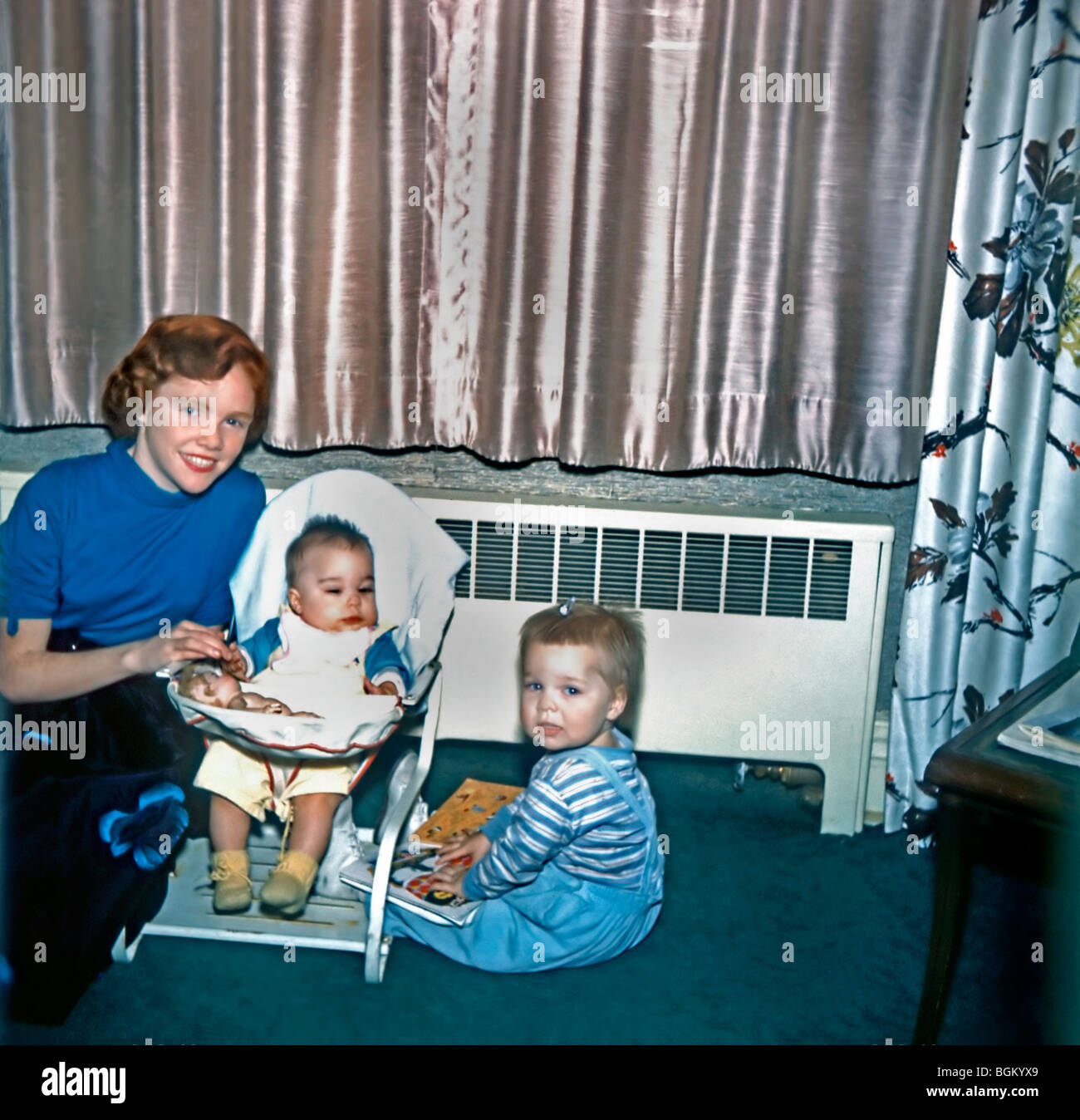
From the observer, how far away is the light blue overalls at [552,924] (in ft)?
6.38

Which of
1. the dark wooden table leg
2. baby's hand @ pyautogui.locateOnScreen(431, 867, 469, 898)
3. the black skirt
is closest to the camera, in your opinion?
the dark wooden table leg

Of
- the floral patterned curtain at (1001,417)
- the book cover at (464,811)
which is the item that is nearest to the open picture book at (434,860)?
the book cover at (464,811)

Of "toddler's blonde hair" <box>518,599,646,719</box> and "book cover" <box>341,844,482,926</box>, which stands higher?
"toddler's blonde hair" <box>518,599,646,719</box>

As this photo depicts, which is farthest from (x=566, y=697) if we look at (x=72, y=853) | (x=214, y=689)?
(x=72, y=853)

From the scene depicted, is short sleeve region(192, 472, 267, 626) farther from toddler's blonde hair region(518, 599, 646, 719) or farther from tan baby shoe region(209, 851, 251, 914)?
toddler's blonde hair region(518, 599, 646, 719)

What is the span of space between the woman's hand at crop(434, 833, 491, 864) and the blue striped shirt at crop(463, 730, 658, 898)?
62 millimetres

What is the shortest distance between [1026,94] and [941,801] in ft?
4.25

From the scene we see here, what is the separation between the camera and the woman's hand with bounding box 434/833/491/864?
2.06 m

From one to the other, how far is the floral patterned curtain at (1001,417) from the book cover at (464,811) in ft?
2.63

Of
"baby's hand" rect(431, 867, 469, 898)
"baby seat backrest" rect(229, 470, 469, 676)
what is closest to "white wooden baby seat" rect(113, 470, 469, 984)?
"baby seat backrest" rect(229, 470, 469, 676)

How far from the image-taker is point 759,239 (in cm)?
221

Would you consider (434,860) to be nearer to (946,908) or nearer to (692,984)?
(692,984)

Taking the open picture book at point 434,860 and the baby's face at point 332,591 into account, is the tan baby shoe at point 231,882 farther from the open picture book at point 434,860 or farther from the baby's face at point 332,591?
the baby's face at point 332,591

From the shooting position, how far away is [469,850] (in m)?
2.07
